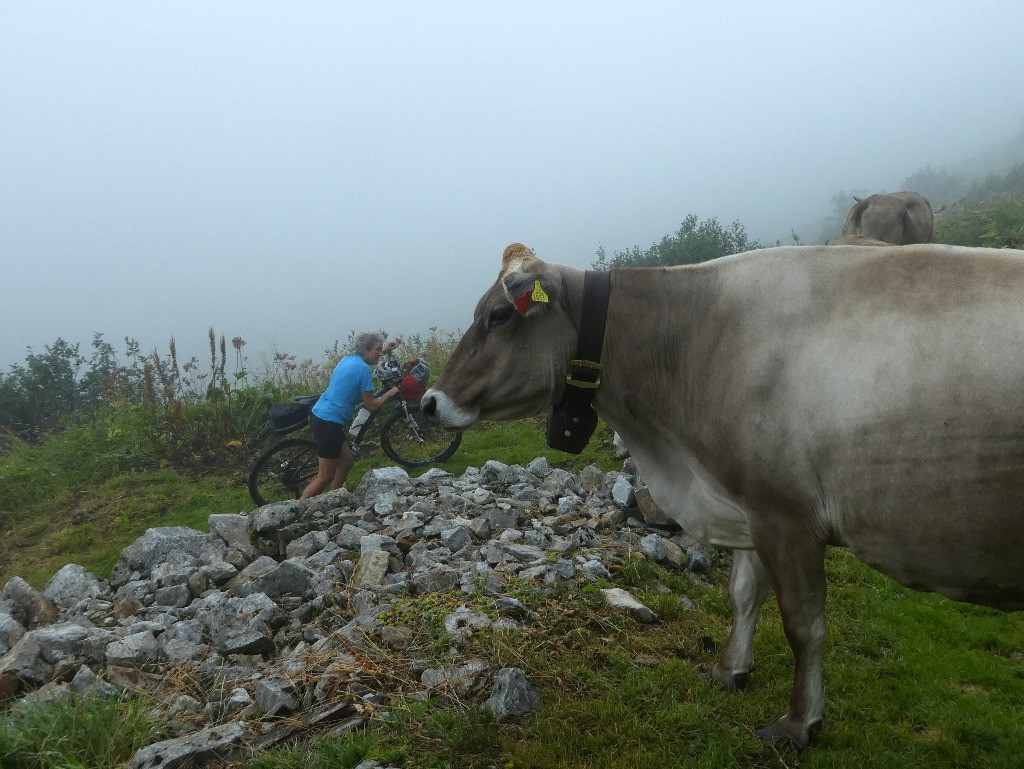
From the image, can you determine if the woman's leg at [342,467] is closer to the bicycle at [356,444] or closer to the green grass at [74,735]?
the bicycle at [356,444]

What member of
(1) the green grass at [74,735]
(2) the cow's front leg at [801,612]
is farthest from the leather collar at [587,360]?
(1) the green grass at [74,735]

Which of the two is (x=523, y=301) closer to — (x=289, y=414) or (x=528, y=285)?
(x=528, y=285)

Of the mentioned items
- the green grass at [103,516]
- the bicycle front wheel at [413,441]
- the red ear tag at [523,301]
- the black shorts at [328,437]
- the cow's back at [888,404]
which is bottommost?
the green grass at [103,516]

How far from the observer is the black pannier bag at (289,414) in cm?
1022

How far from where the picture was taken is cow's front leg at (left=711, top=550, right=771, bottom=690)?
3.89 m

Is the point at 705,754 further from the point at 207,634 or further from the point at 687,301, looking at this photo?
the point at 207,634

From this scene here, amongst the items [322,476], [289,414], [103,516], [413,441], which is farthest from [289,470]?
[103,516]

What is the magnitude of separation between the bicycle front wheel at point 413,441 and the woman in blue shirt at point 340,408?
1464 mm

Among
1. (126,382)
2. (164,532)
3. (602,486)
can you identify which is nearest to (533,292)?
(602,486)

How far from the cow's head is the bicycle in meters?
6.45

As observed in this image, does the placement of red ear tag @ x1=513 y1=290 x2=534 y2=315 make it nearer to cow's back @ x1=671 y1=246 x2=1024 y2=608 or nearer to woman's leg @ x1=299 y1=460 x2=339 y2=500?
cow's back @ x1=671 y1=246 x2=1024 y2=608

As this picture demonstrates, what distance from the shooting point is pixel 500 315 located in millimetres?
3488

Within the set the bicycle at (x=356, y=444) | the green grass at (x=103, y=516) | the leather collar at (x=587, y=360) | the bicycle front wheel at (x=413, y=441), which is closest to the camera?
the leather collar at (x=587, y=360)

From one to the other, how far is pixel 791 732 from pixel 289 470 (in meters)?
8.04
